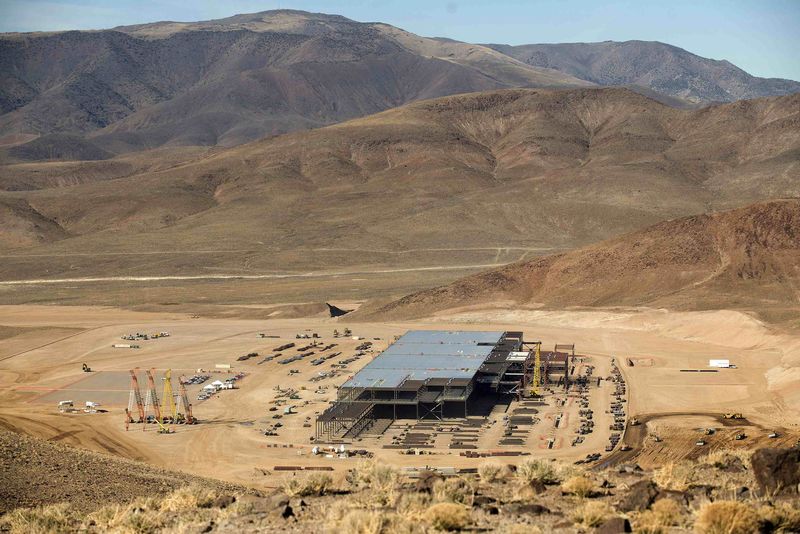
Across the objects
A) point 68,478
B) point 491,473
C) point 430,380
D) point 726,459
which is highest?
point 491,473

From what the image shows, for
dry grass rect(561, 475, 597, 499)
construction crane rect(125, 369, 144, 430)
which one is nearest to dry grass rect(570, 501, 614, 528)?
dry grass rect(561, 475, 597, 499)

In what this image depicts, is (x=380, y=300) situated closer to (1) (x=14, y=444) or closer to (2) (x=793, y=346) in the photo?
(2) (x=793, y=346)

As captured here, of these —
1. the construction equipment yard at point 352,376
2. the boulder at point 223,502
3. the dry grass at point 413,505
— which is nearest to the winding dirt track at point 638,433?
the construction equipment yard at point 352,376

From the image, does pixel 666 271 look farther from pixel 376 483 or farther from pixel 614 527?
pixel 614 527

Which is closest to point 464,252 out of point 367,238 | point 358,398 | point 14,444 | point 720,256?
point 367,238

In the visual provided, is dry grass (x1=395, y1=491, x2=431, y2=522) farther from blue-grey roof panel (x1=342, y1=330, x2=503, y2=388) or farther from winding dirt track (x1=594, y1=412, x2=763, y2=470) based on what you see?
blue-grey roof panel (x1=342, y1=330, x2=503, y2=388)

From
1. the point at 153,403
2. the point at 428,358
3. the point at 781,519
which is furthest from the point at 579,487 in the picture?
the point at 428,358

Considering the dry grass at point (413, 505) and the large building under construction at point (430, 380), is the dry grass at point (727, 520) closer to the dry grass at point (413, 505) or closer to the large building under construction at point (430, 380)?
the dry grass at point (413, 505)
